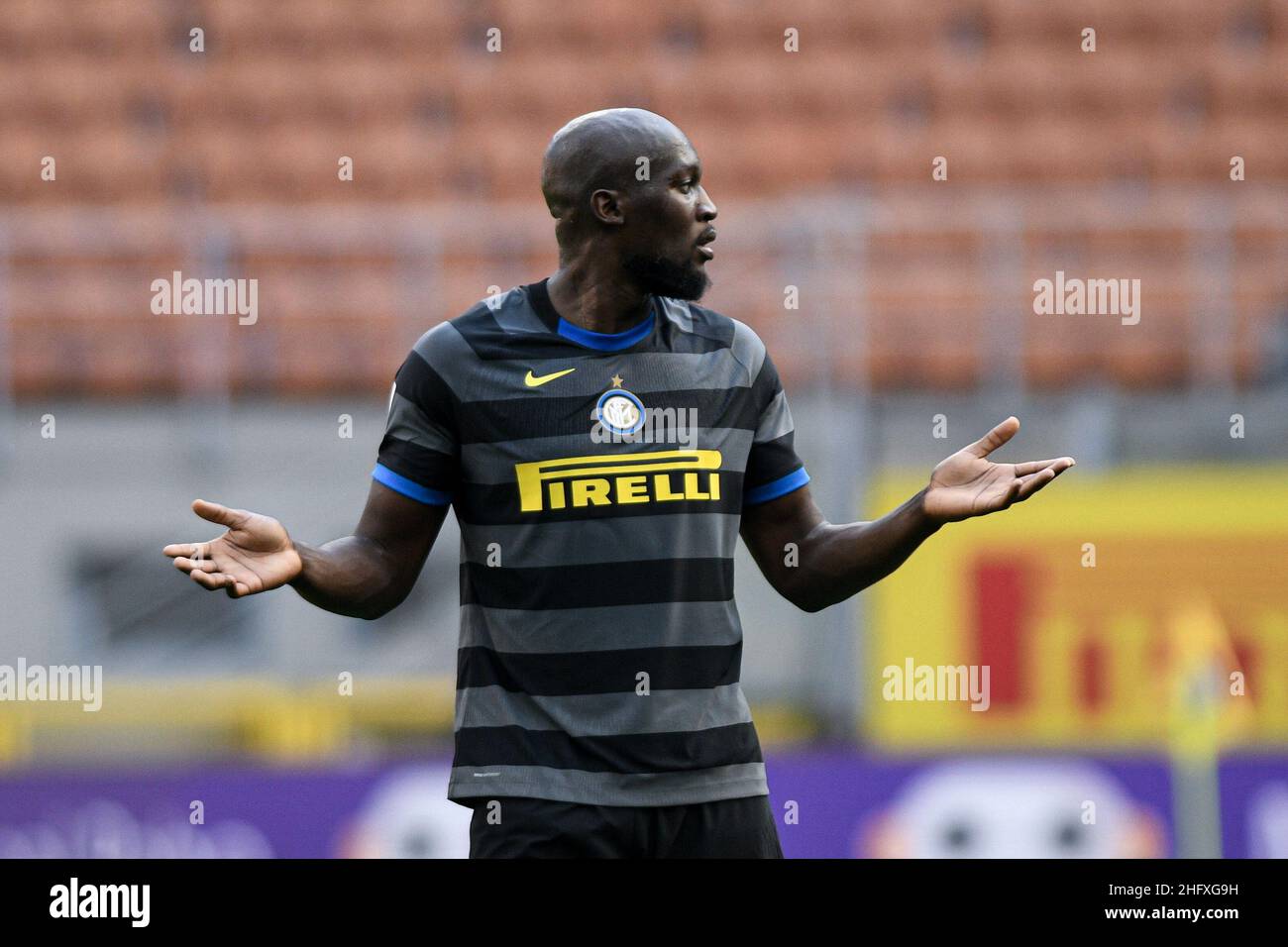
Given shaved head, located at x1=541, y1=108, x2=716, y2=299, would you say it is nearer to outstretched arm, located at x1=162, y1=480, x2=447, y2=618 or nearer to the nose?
the nose

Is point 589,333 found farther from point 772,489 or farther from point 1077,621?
point 1077,621

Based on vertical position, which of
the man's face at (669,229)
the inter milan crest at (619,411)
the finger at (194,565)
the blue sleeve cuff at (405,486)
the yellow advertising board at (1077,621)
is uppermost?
the man's face at (669,229)

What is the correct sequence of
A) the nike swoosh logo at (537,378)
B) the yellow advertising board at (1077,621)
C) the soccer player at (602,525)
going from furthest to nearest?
the yellow advertising board at (1077,621), the nike swoosh logo at (537,378), the soccer player at (602,525)

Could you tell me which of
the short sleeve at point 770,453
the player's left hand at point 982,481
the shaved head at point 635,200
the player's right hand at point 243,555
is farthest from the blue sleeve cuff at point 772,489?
the player's right hand at point 243,555

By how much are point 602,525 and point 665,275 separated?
1.42ft

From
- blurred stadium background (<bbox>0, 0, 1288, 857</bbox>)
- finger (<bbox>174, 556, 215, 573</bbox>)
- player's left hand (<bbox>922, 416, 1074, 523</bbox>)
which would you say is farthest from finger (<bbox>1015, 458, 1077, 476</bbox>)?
blurred stadium background (<bbox>0, 0, 1288, 857</bbox>)

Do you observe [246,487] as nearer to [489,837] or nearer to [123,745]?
[123,745]

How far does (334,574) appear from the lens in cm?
281

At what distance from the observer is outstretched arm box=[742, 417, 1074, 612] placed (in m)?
2.81

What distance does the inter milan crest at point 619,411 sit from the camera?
2824mm

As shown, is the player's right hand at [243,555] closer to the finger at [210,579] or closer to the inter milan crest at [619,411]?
the finger at [210,579]

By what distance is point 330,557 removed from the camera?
2.82 m

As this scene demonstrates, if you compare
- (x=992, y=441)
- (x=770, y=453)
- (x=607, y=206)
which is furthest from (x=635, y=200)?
(x=992, y=441)
